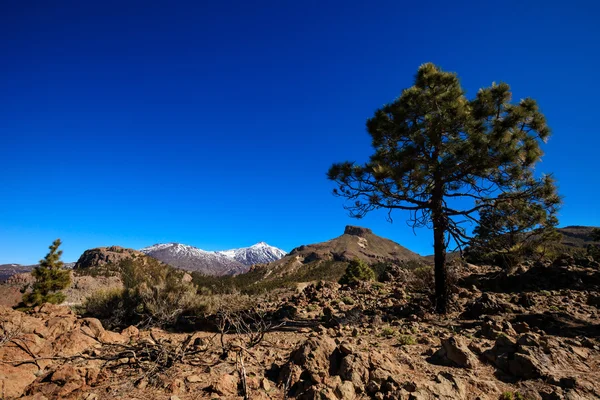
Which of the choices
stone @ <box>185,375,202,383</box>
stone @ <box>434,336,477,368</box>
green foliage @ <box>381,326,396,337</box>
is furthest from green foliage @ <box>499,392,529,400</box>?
stone @ <box>185,375,202,383</box>

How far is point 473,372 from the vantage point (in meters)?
4.13

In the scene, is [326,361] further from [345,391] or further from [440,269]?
[440,269]

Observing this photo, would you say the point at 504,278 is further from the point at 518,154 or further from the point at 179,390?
the point at 179,390

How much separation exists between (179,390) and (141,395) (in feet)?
1.48

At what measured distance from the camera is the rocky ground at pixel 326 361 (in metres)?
3.58

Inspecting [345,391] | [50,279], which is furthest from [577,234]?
[50,279]

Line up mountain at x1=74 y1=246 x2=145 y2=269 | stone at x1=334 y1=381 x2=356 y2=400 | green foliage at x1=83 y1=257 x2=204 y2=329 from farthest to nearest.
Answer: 1. mountain at x1=74 y1=246 x2=145 y2=269
2. green foliage at x1=83 y1=257 x2=204 y2=329
3. stone at x1=334 y1=381 x2=356 y2=400

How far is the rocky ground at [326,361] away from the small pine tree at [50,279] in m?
17.6

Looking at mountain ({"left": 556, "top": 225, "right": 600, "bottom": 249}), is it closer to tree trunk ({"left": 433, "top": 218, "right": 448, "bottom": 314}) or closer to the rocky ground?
tree trunk ({"left": 433, "top": 218, "right": 448, "bottom": 314})

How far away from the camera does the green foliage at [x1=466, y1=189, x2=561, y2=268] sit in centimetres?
848

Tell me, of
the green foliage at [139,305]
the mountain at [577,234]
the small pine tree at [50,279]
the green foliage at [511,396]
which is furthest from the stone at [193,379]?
the mountain at [577,234]

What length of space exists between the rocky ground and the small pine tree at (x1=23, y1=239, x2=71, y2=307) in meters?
17.6

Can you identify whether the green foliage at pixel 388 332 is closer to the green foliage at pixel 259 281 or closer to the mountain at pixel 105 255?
the green foliage at pixel 259 281

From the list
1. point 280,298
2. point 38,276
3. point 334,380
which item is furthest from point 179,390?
point 38,276
